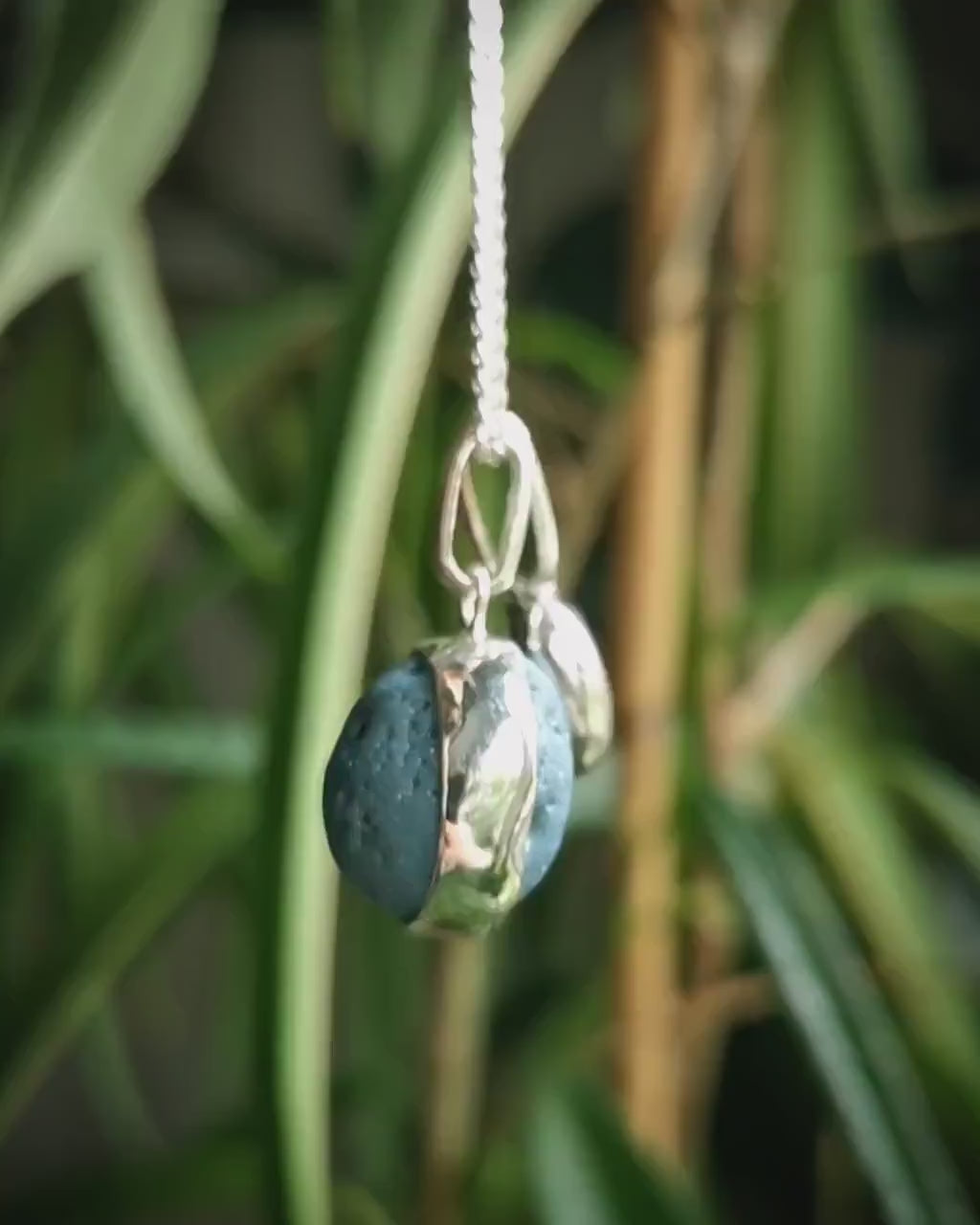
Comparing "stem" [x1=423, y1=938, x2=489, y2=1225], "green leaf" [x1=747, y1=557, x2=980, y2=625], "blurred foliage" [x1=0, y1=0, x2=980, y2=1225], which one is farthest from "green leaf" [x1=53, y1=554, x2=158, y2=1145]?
"green leaf" [x1=747, y1=557, x2=980, y2=625]

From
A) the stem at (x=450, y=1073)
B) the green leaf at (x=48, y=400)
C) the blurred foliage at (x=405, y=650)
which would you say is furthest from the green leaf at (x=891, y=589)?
the green leaf at (x=48, y=400)

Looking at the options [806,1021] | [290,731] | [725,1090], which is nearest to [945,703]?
[725,1090]

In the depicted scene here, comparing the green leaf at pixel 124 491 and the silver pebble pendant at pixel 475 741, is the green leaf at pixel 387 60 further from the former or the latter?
the silver pebble pendant at pixel 475 741

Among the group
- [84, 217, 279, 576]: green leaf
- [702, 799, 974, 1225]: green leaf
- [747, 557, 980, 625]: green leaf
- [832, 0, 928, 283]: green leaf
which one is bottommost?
[702, 799, 974, 1225]: green leaf

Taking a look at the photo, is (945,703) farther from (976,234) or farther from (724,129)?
(724,129)

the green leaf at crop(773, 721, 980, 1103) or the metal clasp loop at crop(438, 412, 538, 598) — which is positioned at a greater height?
the metal clasp loop at crop(438, 412, 538, 598)

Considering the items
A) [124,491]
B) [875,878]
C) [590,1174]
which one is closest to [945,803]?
[875,878]

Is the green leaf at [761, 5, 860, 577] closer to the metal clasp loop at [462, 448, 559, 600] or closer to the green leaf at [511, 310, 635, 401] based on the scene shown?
the green leaf at [511, 310, 635, 401]
